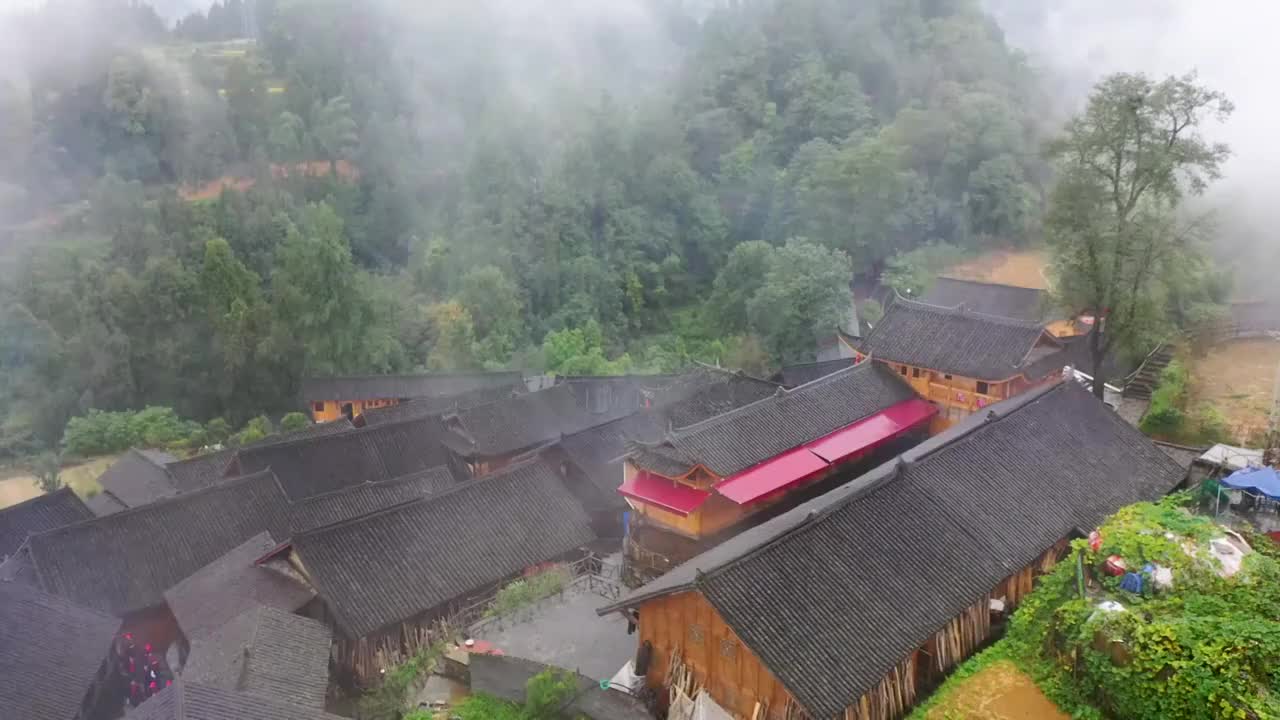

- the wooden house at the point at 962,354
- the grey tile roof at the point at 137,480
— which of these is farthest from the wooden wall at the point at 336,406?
the wooden house at the point at 962,354

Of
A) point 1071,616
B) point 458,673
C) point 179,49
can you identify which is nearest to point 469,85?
point 179,49

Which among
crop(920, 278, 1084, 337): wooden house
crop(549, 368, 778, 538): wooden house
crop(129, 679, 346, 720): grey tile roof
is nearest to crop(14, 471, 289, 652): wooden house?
crop(549, 368, 778, 538): wooden house

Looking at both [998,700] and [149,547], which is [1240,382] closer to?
[998,700]

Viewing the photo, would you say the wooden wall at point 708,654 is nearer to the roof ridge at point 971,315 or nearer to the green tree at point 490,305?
the roof ridge at point 971,315

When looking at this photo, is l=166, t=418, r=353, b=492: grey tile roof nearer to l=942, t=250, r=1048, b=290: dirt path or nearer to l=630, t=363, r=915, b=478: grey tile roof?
l=630, t=363, r=915, b=478: grey tile roof

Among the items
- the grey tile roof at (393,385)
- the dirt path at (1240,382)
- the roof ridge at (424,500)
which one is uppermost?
the dirt path at (1240,382)

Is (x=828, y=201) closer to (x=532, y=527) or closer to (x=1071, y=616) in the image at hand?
Result: (x=532, y=527)
